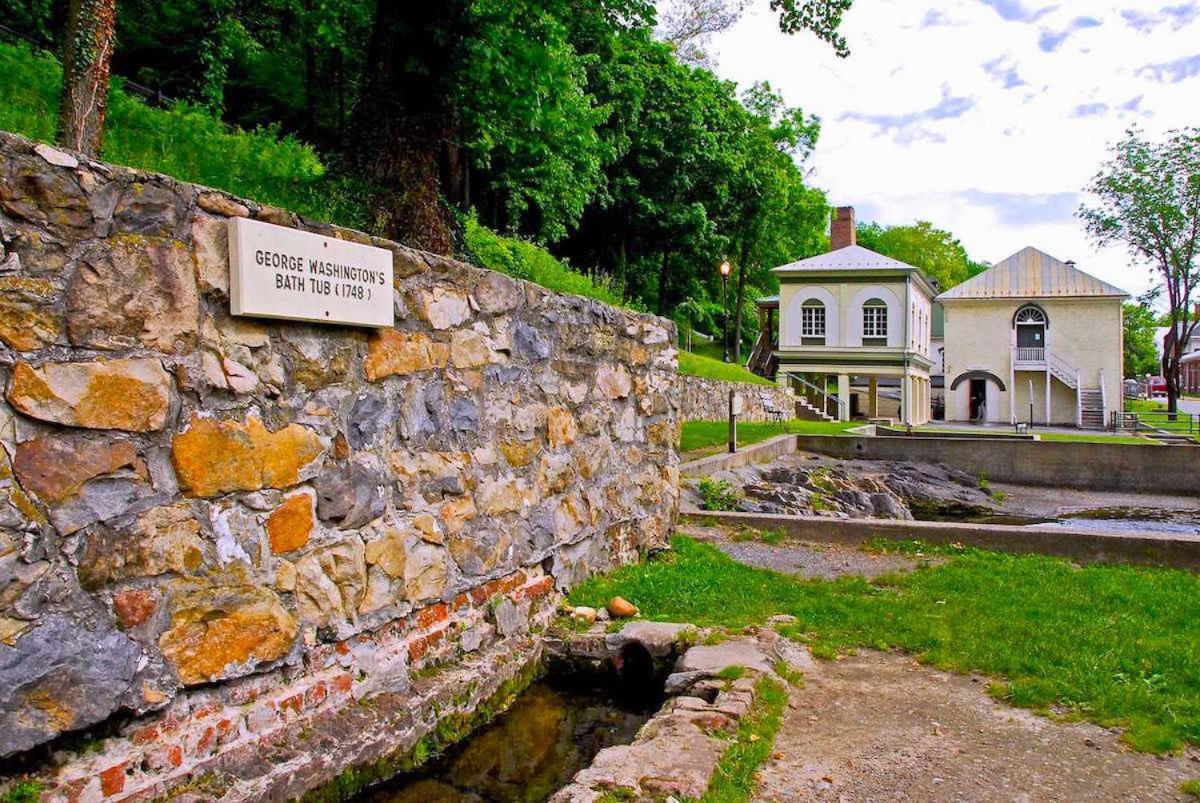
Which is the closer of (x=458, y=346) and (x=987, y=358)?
(x=458, y=346)

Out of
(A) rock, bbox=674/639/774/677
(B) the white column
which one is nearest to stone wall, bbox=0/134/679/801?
(A) rock, bbox=674/639/774/677

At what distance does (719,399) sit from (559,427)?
62.1 ft

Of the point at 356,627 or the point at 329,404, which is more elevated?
the point at 329,404

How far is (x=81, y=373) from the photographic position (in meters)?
2.73

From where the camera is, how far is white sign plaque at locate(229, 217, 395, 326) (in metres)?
3.25

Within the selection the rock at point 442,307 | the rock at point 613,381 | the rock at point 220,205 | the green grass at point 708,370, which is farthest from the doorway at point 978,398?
the rock at point 220,205

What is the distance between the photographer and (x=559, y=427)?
18.9 ft

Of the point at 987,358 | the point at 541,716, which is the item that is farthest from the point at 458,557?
the point at 987,358

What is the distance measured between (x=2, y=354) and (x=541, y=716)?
10.6 feet

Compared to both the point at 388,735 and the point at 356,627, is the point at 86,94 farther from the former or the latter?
the point at 388,735

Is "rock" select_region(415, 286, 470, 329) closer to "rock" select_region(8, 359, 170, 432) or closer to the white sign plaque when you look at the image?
the white sign plaque

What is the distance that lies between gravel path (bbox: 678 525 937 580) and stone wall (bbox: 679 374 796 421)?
29.5ft

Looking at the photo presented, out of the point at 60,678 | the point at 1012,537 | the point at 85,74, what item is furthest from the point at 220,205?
the point at 1012,537

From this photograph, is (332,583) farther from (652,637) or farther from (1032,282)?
(1032,282)
